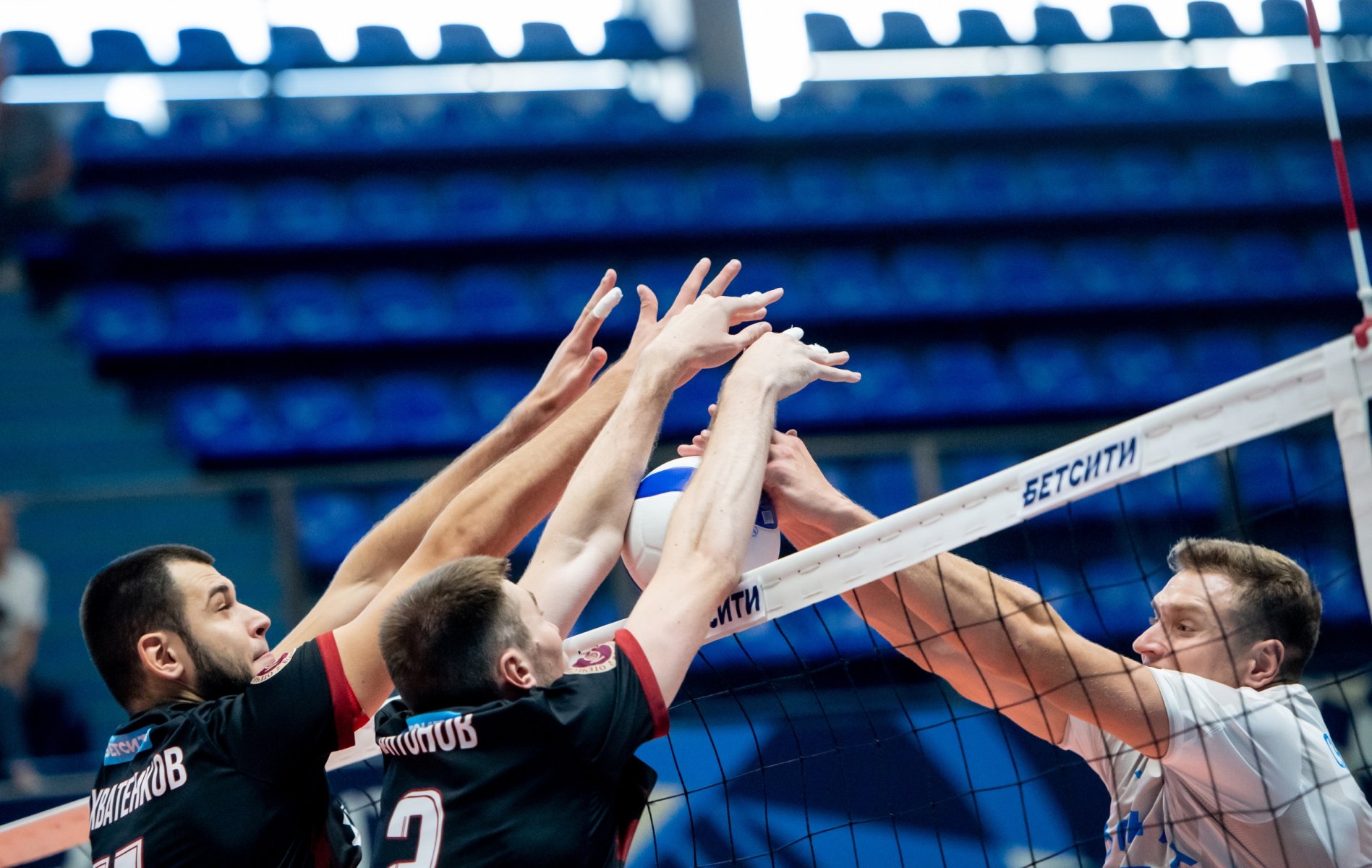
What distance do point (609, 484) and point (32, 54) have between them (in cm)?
1228

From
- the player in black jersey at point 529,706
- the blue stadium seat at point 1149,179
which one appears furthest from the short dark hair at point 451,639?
the blue stadium seat at point 1149,179

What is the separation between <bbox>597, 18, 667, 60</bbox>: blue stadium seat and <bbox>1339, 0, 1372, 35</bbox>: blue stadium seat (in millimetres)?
7901

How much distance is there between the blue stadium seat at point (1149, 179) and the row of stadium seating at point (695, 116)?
1.19ft

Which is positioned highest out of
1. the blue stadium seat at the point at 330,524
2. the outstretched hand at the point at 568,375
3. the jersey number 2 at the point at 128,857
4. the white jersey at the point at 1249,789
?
the blue stadium seat at the point at 330,524

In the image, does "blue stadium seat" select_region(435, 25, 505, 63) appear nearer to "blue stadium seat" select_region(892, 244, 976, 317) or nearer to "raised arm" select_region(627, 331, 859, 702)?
"blue stadium seat" select_region(892, 244, 976, 317)

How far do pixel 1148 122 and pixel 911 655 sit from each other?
41.3 ft

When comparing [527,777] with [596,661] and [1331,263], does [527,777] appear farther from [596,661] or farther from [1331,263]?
[1331,263]

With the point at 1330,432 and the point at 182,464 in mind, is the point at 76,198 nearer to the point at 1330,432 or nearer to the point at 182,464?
the point at 182,464

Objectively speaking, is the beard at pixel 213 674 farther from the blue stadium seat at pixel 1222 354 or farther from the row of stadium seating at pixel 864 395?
the blue stadium seat at pixel 1222 354

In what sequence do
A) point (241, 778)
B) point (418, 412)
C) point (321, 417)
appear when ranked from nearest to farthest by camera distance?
point (241, 778) < point (321, 417) < point (418, 412)

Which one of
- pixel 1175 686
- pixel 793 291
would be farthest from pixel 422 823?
pixel 793 291

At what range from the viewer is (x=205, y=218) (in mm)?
12469

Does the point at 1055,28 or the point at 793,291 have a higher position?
the point at 1055,28

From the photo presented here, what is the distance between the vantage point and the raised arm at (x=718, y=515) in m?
2.60
